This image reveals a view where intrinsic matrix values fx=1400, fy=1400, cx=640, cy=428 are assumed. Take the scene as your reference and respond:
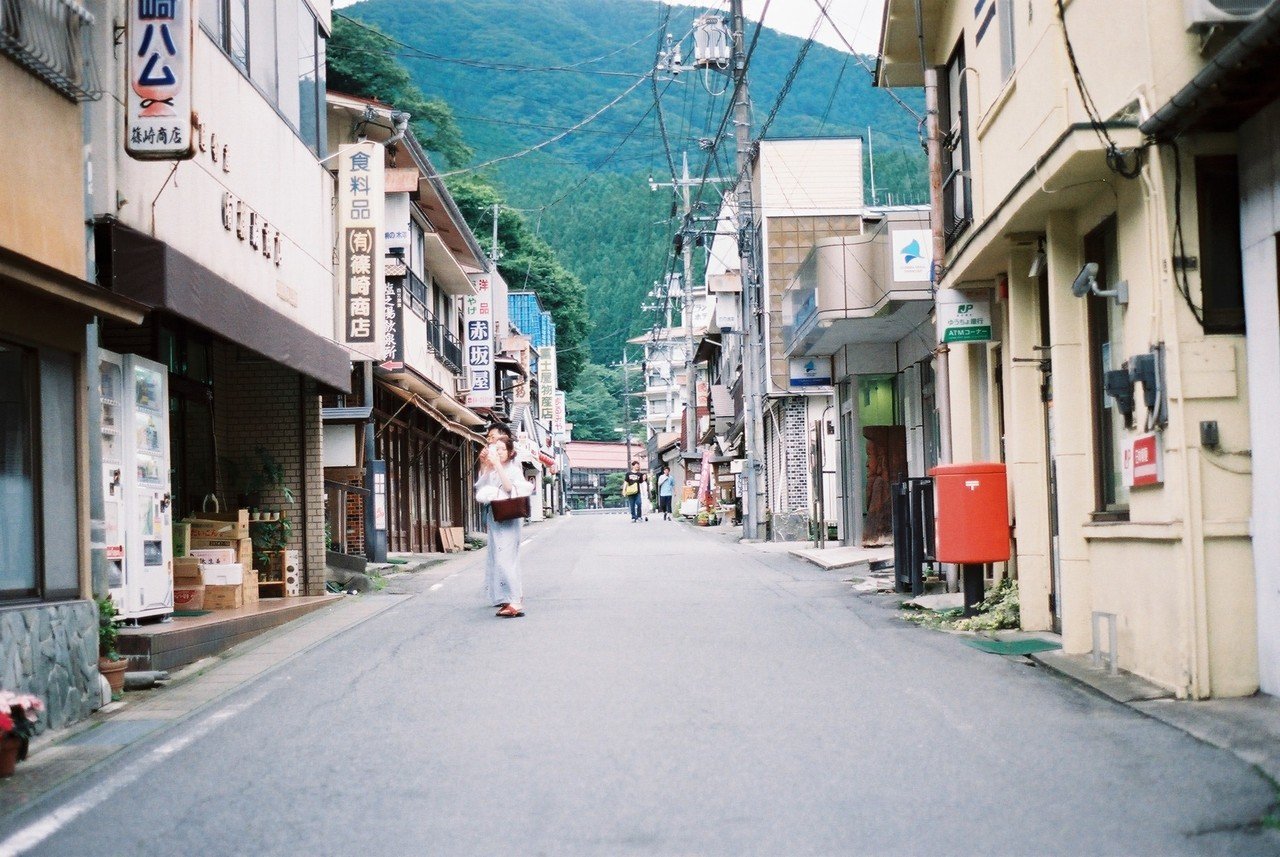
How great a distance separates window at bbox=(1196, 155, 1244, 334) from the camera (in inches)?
326

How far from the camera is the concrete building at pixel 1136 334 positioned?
8031mm

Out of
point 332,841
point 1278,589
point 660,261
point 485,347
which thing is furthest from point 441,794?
point 660,261

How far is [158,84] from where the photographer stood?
33.8ft

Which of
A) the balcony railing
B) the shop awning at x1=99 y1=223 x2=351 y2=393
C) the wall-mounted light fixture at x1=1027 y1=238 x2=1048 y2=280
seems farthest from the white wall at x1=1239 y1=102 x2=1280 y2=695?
the balcony railing

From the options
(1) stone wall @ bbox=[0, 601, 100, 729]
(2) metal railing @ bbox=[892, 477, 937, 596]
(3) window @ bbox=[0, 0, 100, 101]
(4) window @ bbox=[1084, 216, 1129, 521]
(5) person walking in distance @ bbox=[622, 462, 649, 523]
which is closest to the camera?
(1) stone wall @ bbox=[0, 601, 100, 729]

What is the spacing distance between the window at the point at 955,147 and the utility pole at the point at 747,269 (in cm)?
1463

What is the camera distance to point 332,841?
5.36 metres

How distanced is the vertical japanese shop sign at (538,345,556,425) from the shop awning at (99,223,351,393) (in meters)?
57.7

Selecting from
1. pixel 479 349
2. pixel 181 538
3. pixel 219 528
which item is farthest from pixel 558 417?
A: pixel 181 538

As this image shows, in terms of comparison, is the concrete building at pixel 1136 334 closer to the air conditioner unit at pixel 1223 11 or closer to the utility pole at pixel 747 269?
the air conditioner unit at pixel 1223 11

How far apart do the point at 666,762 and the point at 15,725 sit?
3.28m

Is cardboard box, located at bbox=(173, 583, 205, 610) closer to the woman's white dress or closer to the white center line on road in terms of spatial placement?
the woman's white dress

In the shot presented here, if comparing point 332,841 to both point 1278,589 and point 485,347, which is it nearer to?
point 1278,589

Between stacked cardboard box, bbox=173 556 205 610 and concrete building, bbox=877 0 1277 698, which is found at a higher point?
concrete building, bbox=877 0 1277 698
